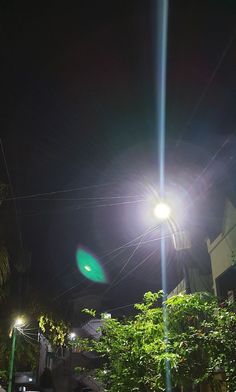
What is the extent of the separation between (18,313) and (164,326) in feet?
48.8

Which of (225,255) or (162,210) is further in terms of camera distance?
(225,255)

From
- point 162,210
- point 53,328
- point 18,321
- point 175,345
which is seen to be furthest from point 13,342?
point 175,345

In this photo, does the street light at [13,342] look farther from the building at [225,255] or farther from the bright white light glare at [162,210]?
the bright white light glare at [162,210]

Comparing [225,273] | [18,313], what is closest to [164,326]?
[225,273]

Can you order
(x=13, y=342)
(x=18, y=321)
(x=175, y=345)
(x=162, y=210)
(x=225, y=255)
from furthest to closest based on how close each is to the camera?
1. (x=18, y=321)
2. (x=13, y=342)
3. (x=225, y=255)
4. (x=162, y=210)
5. (x=175, y=345)

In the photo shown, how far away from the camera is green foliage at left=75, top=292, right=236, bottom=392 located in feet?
20.4

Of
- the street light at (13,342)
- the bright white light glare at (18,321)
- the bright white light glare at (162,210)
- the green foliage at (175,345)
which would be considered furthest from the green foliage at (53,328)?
the bright white light glare at (162,210)

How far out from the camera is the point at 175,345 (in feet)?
21.2

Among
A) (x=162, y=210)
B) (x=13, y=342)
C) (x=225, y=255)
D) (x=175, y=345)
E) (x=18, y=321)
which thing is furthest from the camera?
(x=18, y=321)

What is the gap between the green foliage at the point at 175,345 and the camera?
621cm

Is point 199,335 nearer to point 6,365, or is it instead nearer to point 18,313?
point 18,313

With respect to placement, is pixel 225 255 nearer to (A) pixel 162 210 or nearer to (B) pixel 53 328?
(A) pixel 162 210

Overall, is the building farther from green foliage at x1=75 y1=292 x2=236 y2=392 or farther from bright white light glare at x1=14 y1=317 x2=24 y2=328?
bright white light glare at x1=14 y1=317 x2=24 y2=328

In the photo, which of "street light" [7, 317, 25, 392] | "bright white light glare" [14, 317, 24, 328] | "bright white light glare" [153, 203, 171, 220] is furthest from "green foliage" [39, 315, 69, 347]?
"bright white light glare" [153, 203, 171, 220]
